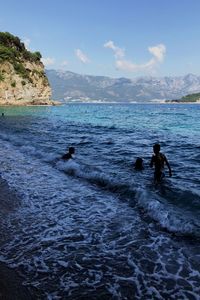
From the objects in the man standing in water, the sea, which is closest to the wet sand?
the sea

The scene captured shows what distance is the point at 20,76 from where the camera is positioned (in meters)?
137

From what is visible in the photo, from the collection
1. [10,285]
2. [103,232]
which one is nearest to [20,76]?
[103,232]

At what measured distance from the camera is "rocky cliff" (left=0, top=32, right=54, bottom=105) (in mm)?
131750

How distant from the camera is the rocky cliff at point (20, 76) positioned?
13175 centimetres

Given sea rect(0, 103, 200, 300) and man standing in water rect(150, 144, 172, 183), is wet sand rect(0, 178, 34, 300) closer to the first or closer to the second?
sea rect(0, 103, 200, 300)

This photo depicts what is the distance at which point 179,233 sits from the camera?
9.42 meters

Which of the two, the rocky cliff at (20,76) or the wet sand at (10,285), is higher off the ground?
the rocky cliff at (20,76)

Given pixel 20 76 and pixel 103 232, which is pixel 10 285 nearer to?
pixel 103 232

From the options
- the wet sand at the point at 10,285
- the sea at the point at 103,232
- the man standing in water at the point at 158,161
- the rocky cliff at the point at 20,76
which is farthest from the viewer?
the rocky cliff at the point at 20,76

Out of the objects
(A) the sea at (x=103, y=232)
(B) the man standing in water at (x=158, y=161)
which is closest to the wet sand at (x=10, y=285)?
(A) the sea at (x=103, y=232)

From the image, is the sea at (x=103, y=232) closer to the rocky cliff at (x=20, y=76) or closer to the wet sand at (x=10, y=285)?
the wet sand at (x=10, y=285)

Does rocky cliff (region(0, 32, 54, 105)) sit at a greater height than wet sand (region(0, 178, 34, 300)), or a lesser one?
greater

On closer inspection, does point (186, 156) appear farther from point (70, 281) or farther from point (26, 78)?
point (26, 78)

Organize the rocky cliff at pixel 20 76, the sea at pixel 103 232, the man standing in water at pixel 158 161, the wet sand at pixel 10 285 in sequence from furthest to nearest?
1. the rocky cliff at pixel 20 76
2. the man standing in water at pixel 158 161
3. the sea at pixel 103 232
4. the wet sand at pixel 10 285
